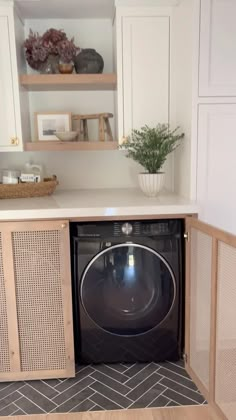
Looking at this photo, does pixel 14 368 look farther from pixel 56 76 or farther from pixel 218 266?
pixel 56 76

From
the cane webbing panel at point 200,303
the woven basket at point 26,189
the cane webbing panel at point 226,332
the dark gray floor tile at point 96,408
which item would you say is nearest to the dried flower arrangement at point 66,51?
the woven basket at point 26,189

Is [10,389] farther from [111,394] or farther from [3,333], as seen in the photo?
[111,394]

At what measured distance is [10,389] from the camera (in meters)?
2.02

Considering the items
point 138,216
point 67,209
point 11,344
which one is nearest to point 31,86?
point 67,209

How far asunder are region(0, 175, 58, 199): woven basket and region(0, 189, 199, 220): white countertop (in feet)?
0.24

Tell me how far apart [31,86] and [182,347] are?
1930mm

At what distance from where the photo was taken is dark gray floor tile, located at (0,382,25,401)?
1976 millimetres

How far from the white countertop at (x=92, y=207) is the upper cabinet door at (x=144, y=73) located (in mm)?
503

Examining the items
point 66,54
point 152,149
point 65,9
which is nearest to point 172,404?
→ point 152,149

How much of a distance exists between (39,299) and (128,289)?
0.50m

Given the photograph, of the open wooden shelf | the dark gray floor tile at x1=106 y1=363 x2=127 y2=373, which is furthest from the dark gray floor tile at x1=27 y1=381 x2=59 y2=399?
the open wooden shelf

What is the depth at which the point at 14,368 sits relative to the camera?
2.05 metres

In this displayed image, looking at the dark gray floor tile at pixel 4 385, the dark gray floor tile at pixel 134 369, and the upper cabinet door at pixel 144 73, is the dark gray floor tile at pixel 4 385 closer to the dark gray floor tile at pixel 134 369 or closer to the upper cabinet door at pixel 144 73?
the dark gray floor tile at pixel 134 369

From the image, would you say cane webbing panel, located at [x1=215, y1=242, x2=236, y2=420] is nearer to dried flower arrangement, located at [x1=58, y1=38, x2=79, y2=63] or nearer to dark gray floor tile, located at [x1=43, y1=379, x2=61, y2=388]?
dark gray floor tile, located at [x1=43, y1=379, x2=61, y2=388]
